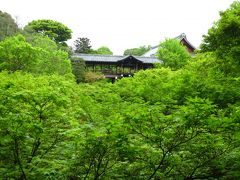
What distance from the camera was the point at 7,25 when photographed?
34.8 meters

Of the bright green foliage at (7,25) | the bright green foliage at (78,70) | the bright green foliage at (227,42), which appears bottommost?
the bright green foliage at (78,70)

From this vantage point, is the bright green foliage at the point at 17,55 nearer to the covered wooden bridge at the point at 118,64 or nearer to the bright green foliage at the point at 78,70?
the bright green foliage at the point at 78,70

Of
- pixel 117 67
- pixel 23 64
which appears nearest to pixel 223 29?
pixel 23 64

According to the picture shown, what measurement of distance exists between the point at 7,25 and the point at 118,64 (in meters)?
15.6

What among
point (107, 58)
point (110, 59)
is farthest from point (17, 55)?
point (107, 58)

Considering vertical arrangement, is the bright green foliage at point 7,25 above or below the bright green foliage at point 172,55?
above

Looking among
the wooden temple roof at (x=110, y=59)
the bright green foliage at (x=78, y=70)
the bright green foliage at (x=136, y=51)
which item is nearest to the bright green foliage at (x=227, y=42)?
the bright green foliage at (x=78, y=70)

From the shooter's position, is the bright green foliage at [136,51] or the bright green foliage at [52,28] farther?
the bright green foliage at [136,51]

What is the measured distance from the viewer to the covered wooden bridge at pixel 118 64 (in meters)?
43.5

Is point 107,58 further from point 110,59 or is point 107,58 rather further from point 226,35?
point 226,35

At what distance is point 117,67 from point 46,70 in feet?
77.1

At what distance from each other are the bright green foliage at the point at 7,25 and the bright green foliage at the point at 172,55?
15.5m

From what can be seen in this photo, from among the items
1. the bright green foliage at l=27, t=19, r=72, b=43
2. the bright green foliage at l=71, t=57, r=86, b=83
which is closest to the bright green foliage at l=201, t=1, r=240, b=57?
the bright green foliage at l=71, t=57, r=86, b=83

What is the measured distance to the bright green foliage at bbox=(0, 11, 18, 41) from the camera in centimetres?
3334
